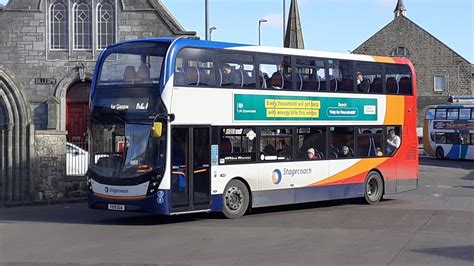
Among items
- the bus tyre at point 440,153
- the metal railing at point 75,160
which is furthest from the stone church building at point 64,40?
the bus tyre at point 440,153

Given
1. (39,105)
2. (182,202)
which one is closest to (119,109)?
(182,202)

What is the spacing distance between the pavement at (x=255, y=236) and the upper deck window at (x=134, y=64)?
3.08 meters

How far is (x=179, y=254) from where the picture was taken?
1153 centimetres

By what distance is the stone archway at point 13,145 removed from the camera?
72.3ft

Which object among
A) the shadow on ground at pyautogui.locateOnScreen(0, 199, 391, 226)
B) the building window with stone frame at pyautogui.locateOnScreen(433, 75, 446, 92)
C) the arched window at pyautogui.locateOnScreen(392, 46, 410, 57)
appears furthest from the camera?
the arched window at pyautogui.locateOnScreen(392, 46, 410, 57)

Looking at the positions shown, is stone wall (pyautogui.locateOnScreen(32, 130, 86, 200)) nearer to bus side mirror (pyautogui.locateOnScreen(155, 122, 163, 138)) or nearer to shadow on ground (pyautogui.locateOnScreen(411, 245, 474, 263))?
bus side mirror (pyautogui.locateOnScreen(155, 122, 163, 138))

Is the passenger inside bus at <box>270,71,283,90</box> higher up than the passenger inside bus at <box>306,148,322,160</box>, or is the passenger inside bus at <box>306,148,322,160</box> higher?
the passenger inside bus at <box>270,71,283,90</box>

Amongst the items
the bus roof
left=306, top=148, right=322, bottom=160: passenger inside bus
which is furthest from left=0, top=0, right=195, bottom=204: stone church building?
left=306, top=148, right=322, bottom=160: passenger inside bus

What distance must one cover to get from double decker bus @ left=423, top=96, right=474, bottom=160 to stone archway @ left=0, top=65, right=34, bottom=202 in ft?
116

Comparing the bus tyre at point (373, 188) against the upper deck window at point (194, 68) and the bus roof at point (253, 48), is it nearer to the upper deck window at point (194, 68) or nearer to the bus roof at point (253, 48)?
the bus roof at point (253, 48)

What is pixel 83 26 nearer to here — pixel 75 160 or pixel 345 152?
pixel 75 160

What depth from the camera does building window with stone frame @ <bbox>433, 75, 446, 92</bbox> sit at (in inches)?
2987

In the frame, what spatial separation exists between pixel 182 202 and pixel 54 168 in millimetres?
8326

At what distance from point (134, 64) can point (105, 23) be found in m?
17.9
